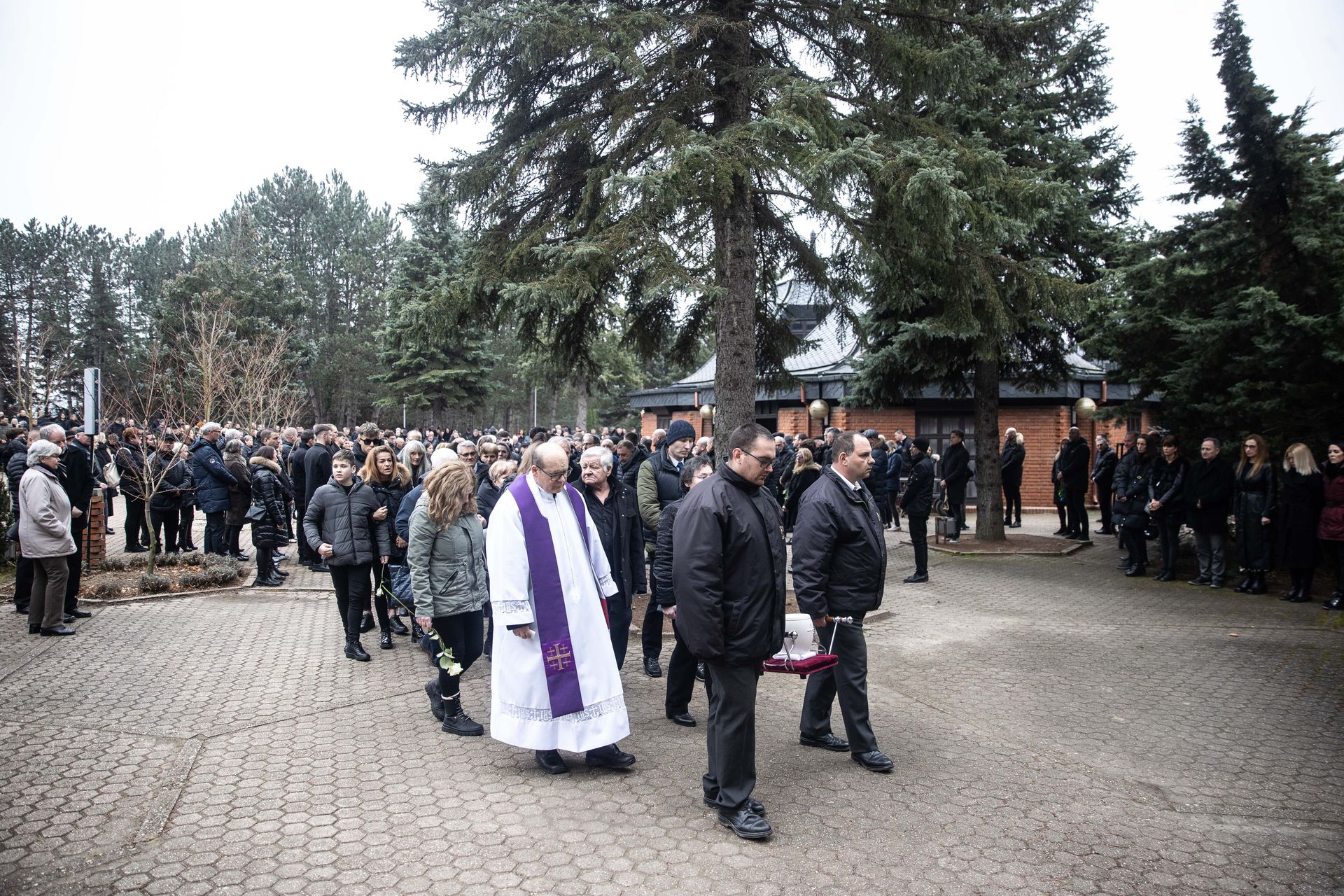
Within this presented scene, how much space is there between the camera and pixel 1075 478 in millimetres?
15820

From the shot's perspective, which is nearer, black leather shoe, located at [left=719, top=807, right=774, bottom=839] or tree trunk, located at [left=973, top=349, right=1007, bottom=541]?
black leather shoe, located at [left=719, top=807, right=774, bottom=839]

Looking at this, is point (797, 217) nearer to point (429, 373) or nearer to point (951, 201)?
point (951, 201)

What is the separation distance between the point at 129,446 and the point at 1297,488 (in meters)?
15.5

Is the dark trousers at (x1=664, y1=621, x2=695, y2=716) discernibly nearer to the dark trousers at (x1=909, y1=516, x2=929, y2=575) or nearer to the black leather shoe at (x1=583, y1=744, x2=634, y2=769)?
the black leather shoe at (x1=583, y1=744, x2=634, y2=769)

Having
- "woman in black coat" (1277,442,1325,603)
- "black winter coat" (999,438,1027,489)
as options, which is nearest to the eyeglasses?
"woman in black coat" (1277,442,1325,603)

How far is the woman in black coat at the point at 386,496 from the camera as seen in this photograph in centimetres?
770

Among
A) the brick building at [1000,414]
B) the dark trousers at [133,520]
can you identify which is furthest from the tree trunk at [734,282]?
the brick building at [1000,414]

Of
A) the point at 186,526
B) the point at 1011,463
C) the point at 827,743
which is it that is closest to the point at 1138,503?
the point at 1011,463

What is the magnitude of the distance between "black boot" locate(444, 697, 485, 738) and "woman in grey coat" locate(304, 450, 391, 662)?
2113mm

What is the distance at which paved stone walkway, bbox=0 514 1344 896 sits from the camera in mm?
3930

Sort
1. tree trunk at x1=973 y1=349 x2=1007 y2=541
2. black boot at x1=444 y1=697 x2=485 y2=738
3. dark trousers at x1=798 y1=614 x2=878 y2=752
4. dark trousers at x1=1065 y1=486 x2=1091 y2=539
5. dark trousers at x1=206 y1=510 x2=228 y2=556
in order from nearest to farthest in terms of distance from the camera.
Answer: dark trousers at x1=798 y1=614 x2=878 y2=752
black boot at x1=444 y1=697 x2=485 y2=738
dark trousers at x1=206 y1=510 x2=228 y2=556
tree trunk at x1=973 y1=349 x2=1007 y2=541
dark trousers at x1=1065 y1=486 x2=1091 y2=539

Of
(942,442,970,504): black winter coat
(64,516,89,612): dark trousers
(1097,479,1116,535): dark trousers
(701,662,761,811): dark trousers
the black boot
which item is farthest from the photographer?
(1097,479,1116,535): dark trousers

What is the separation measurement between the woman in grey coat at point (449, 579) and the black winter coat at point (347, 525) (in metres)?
1.60

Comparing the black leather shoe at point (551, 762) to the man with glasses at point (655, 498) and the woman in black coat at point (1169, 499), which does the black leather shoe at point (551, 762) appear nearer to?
the man with glasses at point (655, 498)
